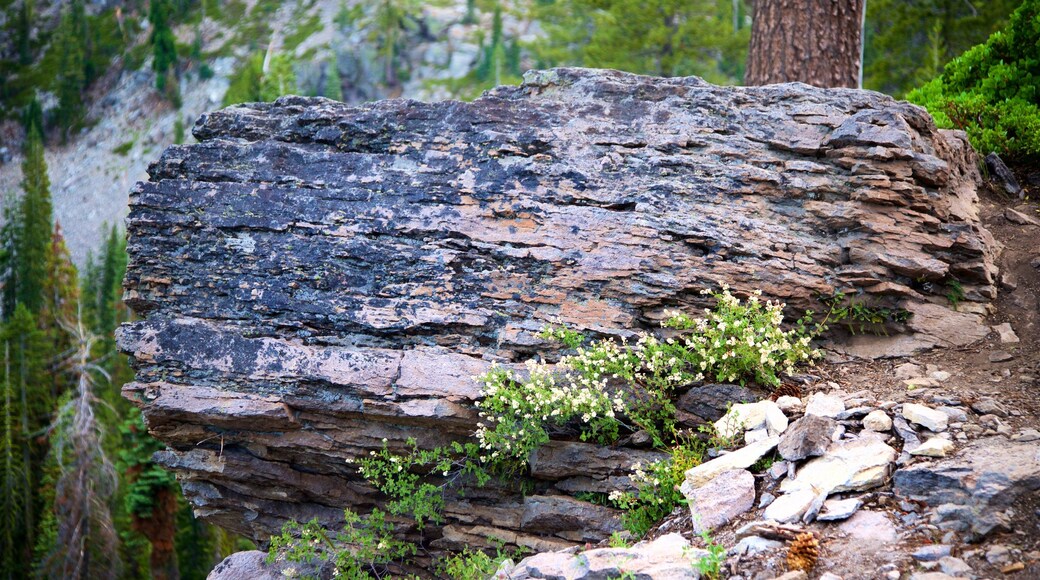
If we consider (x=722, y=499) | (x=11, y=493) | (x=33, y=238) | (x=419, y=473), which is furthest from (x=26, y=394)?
(x=722, y=499)

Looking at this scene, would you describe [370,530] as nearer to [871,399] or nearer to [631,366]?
[631,366]

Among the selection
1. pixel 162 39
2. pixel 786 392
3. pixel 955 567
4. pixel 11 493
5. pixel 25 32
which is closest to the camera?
pixel 955 567

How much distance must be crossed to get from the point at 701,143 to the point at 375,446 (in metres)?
4.44

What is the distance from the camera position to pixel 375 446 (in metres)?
6.88

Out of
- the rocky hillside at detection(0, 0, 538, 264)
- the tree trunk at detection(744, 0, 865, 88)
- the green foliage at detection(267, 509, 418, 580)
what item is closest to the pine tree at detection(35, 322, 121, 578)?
the green foliage at detection(267, 509, 418, 580)

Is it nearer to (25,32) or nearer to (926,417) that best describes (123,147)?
(25,32)

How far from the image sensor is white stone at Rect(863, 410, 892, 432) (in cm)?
524

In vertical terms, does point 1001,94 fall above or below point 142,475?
above

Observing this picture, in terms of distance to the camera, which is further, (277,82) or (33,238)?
(33,238)

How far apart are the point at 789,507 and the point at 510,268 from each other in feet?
11.0

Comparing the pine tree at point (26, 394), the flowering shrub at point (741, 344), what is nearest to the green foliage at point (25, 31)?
the pine tree at point (26, 394)

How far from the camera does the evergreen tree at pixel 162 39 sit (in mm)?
45469

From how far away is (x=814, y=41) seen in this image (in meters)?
9.69

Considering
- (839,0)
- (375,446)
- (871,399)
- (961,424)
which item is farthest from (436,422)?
(839,0)
